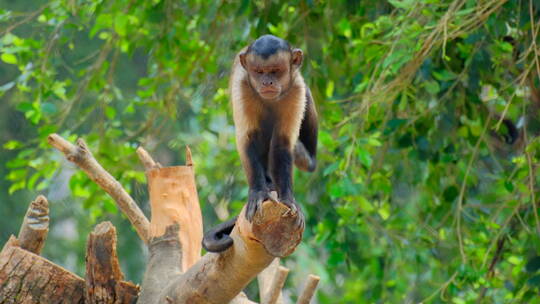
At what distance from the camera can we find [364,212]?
4.91 m

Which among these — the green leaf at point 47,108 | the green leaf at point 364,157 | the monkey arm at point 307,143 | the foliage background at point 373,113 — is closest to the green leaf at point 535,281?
the foliage background at point 373,113

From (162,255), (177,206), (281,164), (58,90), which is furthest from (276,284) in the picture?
(58,90)

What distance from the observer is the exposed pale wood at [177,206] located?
375 cm

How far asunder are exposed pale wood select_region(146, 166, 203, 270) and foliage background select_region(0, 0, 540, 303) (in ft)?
2.32

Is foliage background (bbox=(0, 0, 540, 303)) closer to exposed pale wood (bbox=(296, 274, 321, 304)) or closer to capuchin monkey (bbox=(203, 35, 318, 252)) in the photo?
capuchin monkey (bbox=(203, 35, 318, 252))

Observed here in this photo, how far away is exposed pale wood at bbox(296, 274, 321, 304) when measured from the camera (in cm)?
323

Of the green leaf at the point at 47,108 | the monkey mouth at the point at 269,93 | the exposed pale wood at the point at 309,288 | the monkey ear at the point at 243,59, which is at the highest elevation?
the monkey ear at the point at 243,59

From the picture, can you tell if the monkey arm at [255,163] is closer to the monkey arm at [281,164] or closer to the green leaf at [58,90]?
the monkey arm at [281,164]

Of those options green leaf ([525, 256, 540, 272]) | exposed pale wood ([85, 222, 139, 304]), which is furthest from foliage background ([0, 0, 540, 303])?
exposed pale wood ([85, 222, 139, 304])

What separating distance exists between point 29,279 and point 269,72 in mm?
1201

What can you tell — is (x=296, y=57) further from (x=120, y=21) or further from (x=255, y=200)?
(x=120, y=21)

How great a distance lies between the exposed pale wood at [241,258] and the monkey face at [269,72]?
22.3 inches

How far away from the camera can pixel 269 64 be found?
3.11 meters

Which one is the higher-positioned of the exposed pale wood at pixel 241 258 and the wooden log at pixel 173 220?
the exposed pale wood at pixel 241 258
